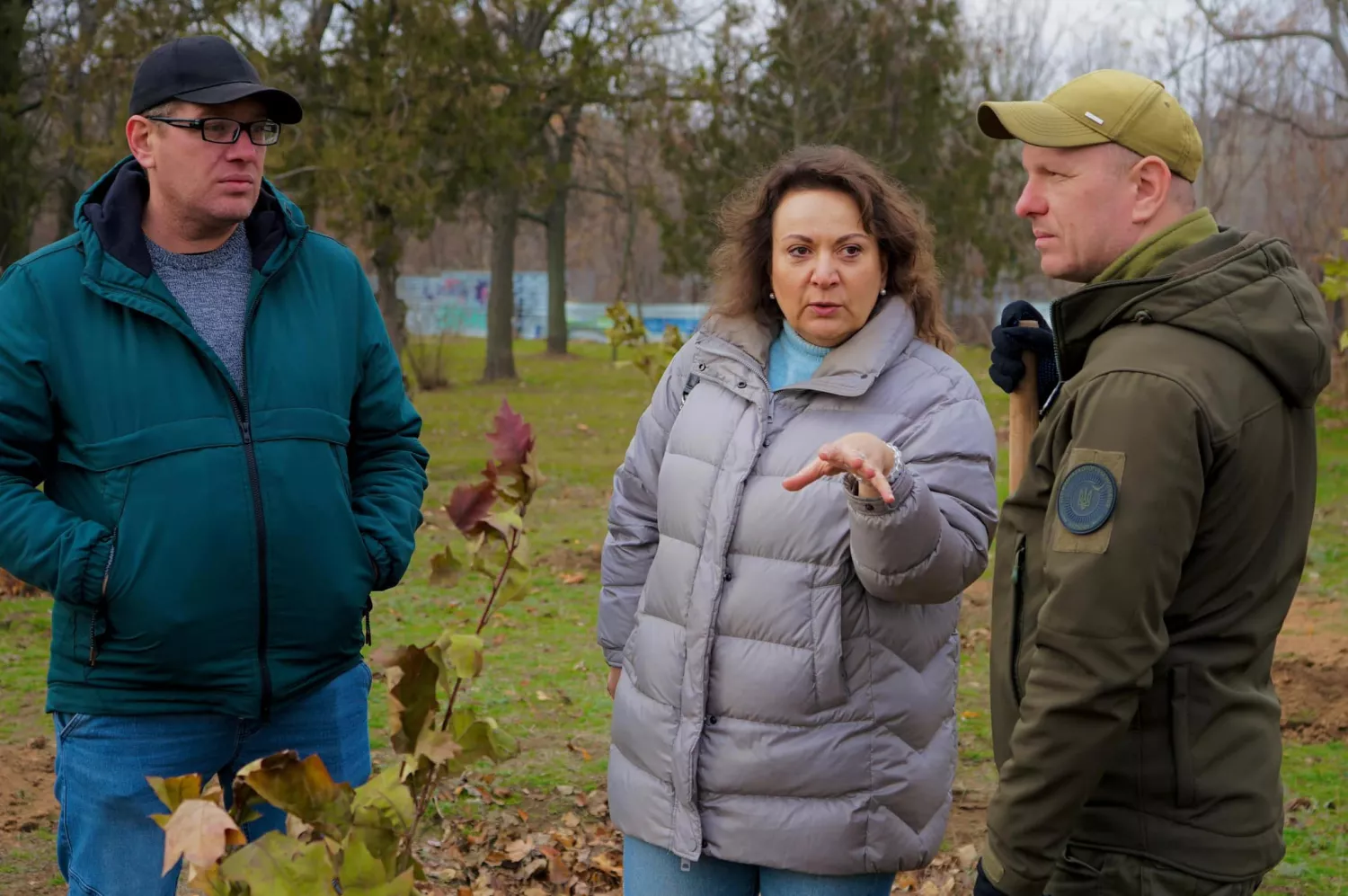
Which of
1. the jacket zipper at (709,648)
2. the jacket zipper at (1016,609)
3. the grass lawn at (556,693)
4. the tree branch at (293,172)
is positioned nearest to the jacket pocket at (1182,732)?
the jacket zipper at (1016,609)

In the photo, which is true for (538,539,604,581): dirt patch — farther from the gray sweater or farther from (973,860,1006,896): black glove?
(973,860,1006,896): black glove

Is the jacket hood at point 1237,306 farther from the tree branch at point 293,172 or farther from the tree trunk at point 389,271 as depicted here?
the tree trunk at point 389,271

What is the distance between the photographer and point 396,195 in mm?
19797

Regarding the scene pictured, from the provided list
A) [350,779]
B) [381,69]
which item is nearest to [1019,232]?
[381,69]

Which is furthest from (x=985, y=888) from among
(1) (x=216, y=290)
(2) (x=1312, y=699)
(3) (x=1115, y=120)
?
(2) (x=1312, y=699)

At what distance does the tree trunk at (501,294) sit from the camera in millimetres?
28141

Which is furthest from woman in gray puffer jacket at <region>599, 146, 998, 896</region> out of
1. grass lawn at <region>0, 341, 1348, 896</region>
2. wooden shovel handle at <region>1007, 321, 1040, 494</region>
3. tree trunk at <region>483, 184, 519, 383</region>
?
tree trunk at <region>483, 184, 519, 383</region>

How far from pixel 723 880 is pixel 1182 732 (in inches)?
37.7

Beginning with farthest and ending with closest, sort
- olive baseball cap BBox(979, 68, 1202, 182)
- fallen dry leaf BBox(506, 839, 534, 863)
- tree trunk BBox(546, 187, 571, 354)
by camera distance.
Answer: tree trunk BBox(546, 187, 571, 354)
fallen dry leaf BBox(506, 839, 534, 863)
olive baseball cap BBox(979, 68, 1202, 182)

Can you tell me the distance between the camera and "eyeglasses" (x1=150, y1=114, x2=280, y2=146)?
2.83 meters

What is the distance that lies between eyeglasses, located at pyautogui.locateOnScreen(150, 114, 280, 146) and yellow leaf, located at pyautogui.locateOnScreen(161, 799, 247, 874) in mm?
1591

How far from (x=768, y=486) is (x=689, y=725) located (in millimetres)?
463

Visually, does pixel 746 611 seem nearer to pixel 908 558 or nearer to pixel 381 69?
pixel 908 558

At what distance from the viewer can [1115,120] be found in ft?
7.13
